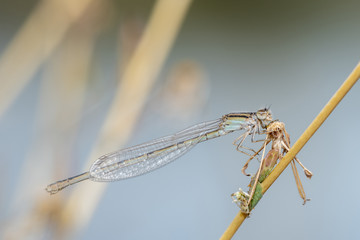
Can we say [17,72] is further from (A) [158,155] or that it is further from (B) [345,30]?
(B) [345,30]

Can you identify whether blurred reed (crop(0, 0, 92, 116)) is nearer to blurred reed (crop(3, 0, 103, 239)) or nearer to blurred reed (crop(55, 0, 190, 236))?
blurred reed (crop(3, 0, 103, 239))

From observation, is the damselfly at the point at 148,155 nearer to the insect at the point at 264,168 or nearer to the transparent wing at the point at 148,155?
the transparent wing at the point at 148,155

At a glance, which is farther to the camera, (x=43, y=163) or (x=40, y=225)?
(x=43, y=163)

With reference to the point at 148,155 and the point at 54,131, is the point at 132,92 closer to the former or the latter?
the point at 54,131

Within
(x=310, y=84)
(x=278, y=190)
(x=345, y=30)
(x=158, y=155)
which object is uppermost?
(x=345, y=30)

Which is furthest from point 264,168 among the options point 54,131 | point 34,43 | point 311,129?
point 34,43

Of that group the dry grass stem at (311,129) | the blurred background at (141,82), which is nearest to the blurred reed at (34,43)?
the blurred background at (141,82)

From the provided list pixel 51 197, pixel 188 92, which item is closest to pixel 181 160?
pixel 188 92

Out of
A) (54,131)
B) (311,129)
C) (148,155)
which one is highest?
(54,131)
